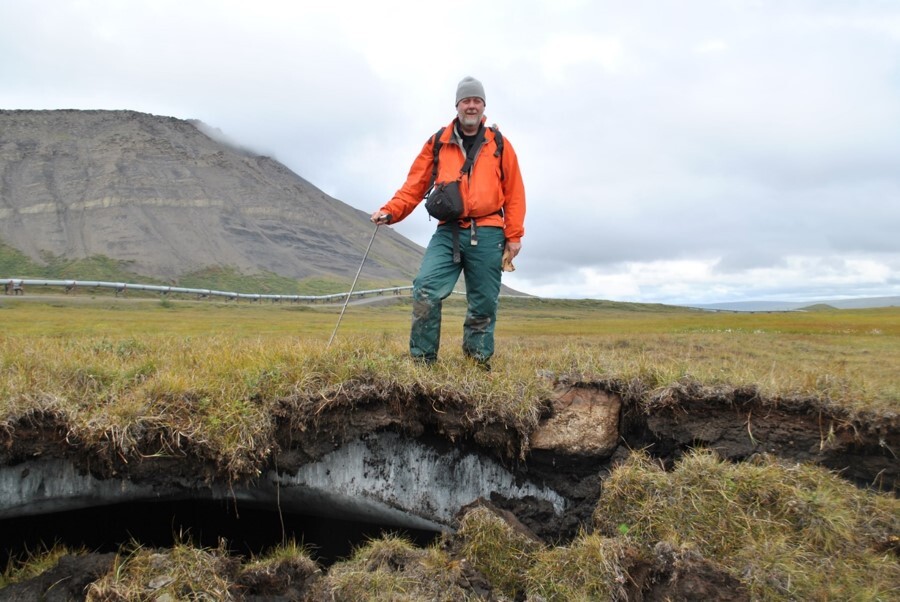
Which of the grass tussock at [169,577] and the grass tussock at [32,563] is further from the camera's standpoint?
the grass tussock at [32,563]

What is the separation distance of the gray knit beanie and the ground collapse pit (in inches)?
130

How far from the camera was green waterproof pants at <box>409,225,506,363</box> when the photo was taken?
6.48m

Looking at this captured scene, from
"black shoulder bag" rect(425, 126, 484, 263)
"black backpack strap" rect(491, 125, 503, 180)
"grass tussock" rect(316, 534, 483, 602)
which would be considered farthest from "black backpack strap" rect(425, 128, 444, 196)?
"grass tussock" rect(316, 534, 483, 602)

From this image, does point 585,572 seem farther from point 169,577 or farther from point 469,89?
point 469,89

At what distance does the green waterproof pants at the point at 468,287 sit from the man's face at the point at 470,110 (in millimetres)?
1200

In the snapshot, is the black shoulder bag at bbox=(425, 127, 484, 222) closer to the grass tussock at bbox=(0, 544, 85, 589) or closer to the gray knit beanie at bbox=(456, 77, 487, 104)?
the gray knit beanie at bbox=(456, 77, 487, 104)

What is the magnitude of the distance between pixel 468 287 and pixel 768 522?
3847mm

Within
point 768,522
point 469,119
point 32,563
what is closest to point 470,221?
point 469,119

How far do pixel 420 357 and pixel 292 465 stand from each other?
1784 millimetres

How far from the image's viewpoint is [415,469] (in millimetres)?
5758

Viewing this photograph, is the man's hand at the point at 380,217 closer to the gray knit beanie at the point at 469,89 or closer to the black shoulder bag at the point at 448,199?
the black shoulder bag at the point at 448,199

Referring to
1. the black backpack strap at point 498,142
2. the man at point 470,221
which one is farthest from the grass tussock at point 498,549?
the black backpack strap at point 498,142

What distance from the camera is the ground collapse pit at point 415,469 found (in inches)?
201

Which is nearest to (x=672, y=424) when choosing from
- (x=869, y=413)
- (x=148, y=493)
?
(x=869, y=413)
